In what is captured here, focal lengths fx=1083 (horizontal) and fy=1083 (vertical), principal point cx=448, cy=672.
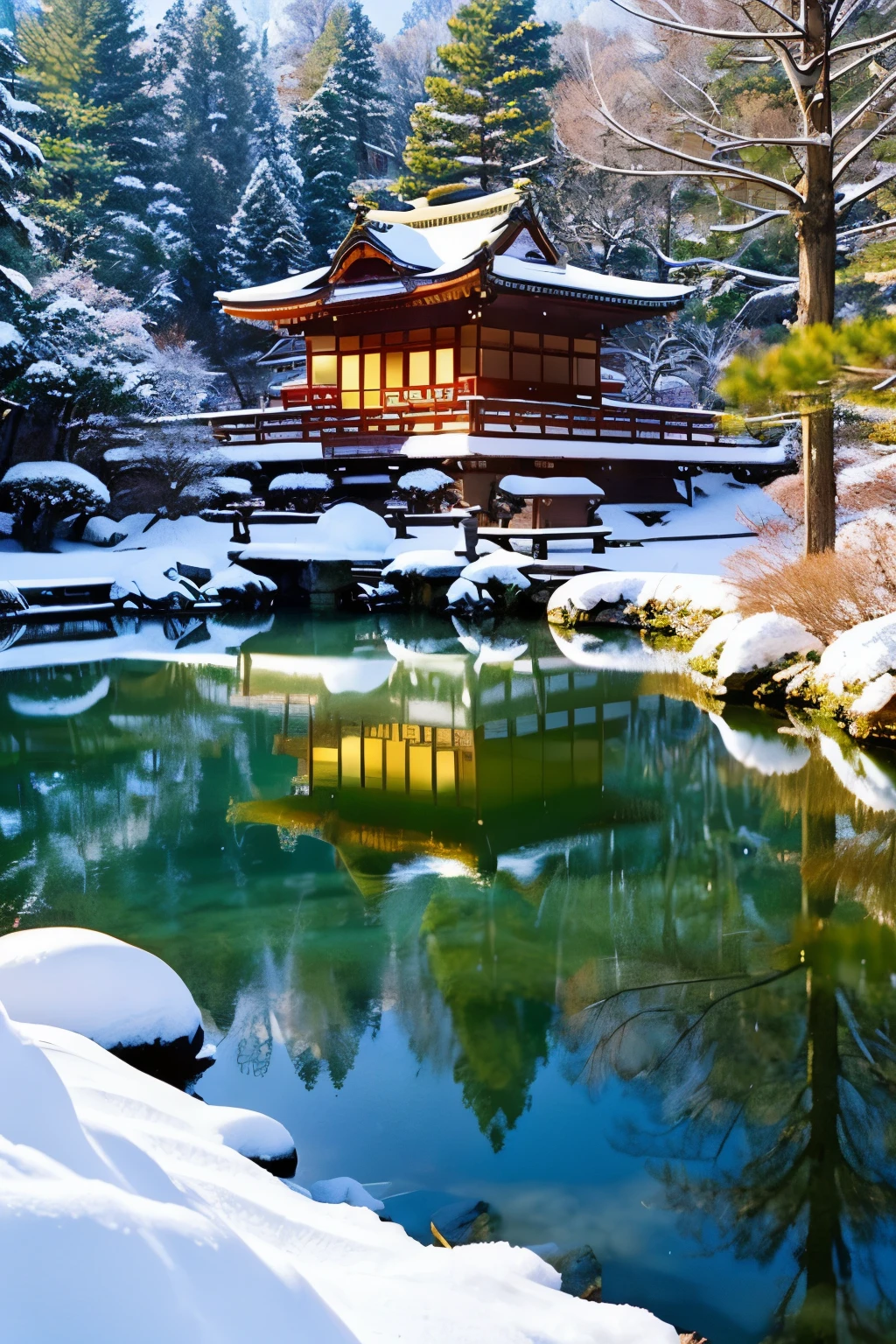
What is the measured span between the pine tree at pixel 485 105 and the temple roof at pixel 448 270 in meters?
7.66

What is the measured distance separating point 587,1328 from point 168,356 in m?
30.8

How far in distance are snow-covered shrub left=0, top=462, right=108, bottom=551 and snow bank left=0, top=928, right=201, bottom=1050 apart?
61.1 ft

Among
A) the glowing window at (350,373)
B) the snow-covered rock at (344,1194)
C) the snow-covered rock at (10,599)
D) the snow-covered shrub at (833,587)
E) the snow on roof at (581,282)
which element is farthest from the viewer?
the glowing window at (350,373)

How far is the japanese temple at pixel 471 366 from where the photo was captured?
2322 cm

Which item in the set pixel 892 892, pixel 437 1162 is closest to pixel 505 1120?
pixel 437 1162

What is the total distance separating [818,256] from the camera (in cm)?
1150

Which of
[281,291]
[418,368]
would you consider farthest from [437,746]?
[281,291]

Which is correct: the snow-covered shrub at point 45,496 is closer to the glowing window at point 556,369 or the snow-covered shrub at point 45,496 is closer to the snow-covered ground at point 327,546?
the snow-covered ground at point 327,546

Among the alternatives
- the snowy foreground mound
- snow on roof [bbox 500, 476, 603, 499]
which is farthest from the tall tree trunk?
snow on roof [bbox 500, 476, 603, 499]

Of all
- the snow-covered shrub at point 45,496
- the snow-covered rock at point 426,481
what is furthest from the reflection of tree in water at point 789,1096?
the snow-covered shrub at point 45,496

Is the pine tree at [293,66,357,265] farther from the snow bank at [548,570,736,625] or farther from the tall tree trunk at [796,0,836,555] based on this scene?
the tall tree trunk at [796,0,836,555]

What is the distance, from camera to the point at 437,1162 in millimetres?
3848

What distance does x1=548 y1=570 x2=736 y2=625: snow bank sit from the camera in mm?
15523

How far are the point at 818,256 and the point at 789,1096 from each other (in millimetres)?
9829
